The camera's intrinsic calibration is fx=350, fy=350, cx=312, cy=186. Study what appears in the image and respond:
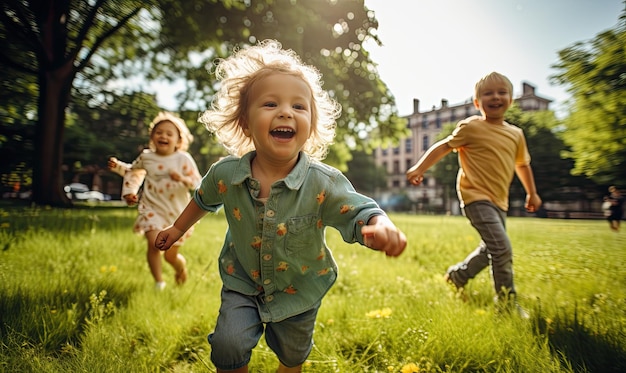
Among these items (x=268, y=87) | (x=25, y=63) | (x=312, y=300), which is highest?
(x=25, y=63)

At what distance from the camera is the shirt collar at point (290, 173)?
5.17 ft

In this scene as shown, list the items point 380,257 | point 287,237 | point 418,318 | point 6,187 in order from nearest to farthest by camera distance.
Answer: point 287,237, point 418,318, point 6,187, point 380,257

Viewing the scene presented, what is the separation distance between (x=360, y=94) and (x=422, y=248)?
4.27 metres

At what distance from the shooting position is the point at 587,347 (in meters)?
1.81

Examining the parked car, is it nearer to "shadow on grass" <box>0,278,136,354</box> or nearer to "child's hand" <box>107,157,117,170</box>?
"child's hand" <box>107,157,117,170</box>

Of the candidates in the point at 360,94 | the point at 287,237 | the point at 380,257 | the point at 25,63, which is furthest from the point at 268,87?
the point at 360,94

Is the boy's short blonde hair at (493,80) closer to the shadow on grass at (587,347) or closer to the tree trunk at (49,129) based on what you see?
the shadow on grass at (587,347)

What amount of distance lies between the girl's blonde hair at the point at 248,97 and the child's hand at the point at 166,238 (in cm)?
57

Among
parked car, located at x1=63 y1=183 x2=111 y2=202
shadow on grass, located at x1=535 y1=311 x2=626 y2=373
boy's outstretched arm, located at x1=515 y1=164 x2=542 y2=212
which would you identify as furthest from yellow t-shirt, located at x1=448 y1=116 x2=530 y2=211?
parked car, located at x1=63 y1=183 x2=111 y2=202

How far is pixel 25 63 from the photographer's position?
2943 mm

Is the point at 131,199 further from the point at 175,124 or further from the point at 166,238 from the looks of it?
the point at 166,238

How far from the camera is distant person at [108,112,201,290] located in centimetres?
360

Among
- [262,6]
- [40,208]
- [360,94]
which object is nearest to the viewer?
[40,208]

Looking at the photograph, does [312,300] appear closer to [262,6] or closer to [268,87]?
[268,87]
